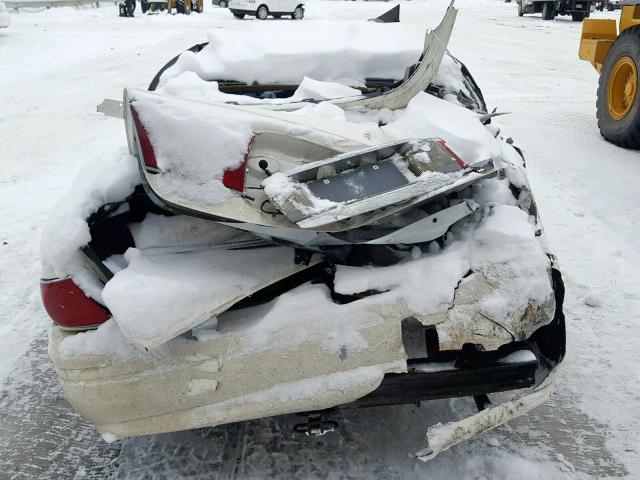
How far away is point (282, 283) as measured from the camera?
2.07 m

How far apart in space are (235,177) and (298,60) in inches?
60.6

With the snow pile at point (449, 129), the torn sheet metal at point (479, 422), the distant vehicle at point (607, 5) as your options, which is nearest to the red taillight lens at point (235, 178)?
the snow pile at point (449, 129)

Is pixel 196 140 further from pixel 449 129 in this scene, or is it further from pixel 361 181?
pixel 449 129

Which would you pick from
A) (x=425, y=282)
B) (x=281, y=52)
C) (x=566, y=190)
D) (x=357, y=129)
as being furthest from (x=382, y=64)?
(x=566, y=190)

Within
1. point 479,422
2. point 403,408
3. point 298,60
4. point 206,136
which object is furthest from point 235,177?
point 298,60

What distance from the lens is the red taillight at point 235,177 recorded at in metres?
1.89

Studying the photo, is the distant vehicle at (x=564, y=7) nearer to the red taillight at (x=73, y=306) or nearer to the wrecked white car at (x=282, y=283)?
the wrecked white car at (x=282, y=283)

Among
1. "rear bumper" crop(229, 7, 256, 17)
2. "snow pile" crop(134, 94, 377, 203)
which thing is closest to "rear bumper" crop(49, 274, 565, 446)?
"snow pile" crop(134, 94, 377, 203)

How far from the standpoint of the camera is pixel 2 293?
344 centimetres

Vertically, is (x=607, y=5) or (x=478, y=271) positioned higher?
(x=478, y=271)

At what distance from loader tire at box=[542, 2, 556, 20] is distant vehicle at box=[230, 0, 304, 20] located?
34.3 ft

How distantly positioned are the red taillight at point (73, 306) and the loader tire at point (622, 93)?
236 inches

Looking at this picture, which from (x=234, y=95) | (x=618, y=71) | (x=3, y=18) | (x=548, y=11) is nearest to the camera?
(x=234, y=95)

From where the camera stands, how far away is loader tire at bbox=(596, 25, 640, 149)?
612 centimetres
